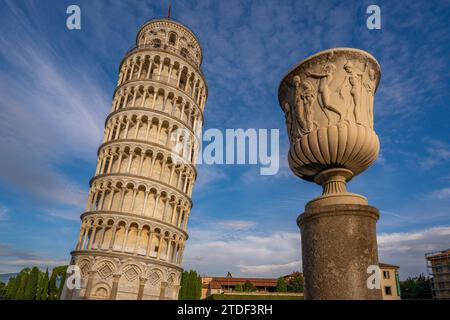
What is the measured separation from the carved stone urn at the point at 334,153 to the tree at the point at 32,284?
56732 mm

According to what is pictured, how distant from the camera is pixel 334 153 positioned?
4363mm

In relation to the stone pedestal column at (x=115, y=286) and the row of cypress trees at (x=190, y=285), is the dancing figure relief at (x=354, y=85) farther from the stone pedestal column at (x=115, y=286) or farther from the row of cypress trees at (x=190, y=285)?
the row of cypress trees at (x=190, y=285)

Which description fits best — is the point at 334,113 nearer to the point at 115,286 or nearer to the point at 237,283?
the point at 115,286

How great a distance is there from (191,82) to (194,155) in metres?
10.6

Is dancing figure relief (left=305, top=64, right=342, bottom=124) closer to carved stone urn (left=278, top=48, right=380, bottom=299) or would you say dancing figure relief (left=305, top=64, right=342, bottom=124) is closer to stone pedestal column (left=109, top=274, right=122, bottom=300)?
carved stone urn (left=278, top=48, right=380, bottom=299)

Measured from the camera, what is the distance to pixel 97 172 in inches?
1351

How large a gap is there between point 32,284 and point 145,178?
32.8 m

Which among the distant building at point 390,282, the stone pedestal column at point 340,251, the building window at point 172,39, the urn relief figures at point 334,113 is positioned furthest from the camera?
the distant building at point 390,282

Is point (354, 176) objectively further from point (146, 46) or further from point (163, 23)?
point (163, 23)

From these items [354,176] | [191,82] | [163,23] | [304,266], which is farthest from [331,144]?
[163,23]

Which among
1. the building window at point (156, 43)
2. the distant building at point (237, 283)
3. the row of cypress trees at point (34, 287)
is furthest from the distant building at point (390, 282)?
the row of cypress trees at point (34, 287)

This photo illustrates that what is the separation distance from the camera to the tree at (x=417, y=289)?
221ft

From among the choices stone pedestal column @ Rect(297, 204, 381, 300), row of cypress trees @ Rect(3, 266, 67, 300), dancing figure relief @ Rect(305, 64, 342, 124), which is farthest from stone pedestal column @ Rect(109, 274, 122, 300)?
dancing figure relief @ Rect(305, 64, 342, 124)

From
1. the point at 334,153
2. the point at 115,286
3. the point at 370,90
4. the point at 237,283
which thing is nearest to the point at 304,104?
the point at 334,153
